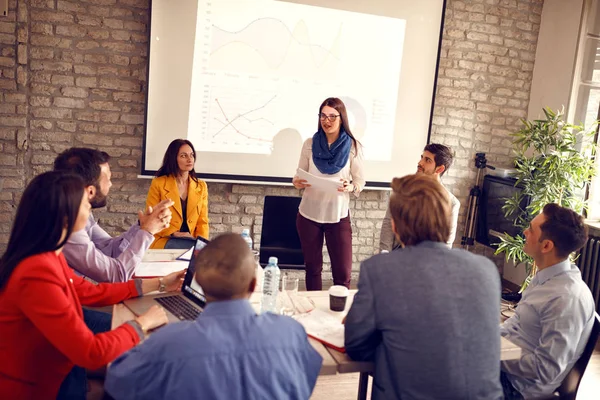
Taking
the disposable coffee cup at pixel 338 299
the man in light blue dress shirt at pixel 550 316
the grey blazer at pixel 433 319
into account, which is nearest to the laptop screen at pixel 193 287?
the disposable coffee cup at pixel 338 299

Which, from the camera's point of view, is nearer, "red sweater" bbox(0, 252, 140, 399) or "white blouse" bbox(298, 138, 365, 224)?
"red sweater" bbox(0, 252, 140, 399)

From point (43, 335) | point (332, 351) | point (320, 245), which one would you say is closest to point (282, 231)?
point (320, 245)

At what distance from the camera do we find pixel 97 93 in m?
4.35

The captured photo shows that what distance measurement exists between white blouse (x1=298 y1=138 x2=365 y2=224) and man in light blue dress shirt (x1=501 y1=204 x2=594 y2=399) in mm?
1687

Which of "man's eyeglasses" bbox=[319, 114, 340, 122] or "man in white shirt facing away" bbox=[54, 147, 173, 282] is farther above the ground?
"man's eyeglasses" bbox=[319, 114, 340, 122]

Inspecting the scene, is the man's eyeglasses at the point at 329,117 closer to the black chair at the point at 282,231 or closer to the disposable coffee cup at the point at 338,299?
the black chair at the point at 282,231

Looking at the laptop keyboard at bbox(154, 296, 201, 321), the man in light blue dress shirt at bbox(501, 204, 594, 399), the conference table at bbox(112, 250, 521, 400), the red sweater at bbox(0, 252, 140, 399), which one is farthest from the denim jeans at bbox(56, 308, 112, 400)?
the man in light blue dress shirt at bbox(501, 204, 594, 399)

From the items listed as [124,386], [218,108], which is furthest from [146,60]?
[124,386]

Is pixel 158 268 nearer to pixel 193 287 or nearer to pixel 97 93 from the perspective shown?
pixel 193 287

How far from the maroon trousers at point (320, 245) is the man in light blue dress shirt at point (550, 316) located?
5.68 ft

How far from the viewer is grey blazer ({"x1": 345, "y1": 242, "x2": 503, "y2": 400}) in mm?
1647

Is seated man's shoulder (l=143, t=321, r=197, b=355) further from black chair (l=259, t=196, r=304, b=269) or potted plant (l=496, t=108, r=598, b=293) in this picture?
potted plant (l=496, t=108, r=598, b=293)

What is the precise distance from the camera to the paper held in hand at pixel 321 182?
3.86 meters

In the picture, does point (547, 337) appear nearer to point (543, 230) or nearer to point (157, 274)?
point (543, 230)
